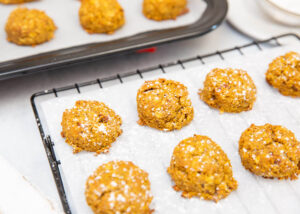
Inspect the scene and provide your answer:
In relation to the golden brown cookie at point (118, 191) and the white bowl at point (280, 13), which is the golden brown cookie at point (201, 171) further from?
the white bowl at point (280, 13)

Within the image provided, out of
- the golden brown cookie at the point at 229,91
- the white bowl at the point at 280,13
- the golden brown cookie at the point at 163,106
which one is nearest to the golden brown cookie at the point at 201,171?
the golden brown cookie at the point at 163,106

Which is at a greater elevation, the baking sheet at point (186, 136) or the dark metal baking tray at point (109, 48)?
the dark metal baking tray at point (109, 48)

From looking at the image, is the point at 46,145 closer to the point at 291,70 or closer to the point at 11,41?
the point at 11,41

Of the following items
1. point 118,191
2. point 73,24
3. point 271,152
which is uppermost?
point 73,24

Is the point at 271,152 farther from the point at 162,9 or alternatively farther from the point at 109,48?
the point at 162,9

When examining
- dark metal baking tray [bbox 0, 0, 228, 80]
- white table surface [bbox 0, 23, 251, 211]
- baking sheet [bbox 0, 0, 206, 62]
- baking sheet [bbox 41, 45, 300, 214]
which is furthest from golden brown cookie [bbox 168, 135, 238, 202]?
baking sheet [bbox 0, 0, 206, 62]

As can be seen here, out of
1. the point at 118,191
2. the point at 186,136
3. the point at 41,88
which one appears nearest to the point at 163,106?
the point at 186,136
